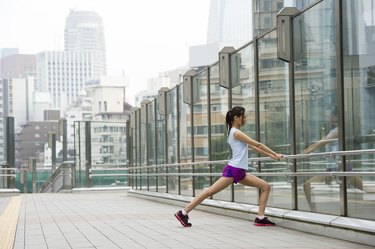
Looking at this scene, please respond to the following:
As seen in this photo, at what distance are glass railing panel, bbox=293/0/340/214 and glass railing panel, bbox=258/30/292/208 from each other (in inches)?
15.0

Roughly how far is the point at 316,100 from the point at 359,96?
3.29 feet

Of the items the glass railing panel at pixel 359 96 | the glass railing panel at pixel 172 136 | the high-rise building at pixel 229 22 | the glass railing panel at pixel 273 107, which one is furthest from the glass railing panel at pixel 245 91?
the high-rise building at pixel 229 22

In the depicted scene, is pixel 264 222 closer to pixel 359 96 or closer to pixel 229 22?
pixel 359 96

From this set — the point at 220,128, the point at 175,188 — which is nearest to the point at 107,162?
the point at 175,188

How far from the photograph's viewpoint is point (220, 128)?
40.3 feet

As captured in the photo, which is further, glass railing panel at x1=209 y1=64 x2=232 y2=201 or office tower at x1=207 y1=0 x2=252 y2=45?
office tower at x1=207 y1=0 x2=252 y2=45

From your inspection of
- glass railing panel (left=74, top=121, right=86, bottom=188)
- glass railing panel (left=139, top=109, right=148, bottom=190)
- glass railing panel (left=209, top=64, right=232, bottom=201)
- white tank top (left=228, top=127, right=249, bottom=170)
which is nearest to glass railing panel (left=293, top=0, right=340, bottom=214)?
white tank top (left=228, top=127, right=249, bottom=170)

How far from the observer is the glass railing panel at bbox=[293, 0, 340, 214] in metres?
7.95

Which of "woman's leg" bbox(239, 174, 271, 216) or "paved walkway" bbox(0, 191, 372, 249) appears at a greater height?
"woman's leg" bbox(239, 174, 271, 216)

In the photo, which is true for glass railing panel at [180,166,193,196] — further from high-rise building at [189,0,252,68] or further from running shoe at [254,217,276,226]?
high-rise building at [189,0,252,68]

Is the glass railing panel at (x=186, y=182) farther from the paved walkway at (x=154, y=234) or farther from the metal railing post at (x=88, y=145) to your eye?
the metal railing post at (x=88, y=145)

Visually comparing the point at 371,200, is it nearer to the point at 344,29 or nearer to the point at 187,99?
the point at 344,29

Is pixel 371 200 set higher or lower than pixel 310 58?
lower

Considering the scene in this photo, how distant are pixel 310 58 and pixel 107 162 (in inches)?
763
